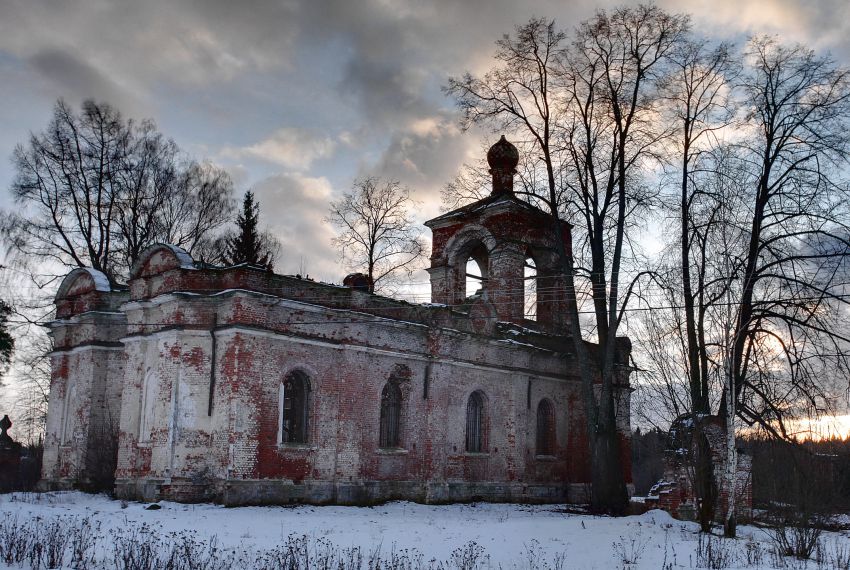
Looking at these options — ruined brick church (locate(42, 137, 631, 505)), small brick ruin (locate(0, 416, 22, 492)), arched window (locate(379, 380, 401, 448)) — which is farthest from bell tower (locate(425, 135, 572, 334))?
small brick ruin (locate(0, 416, 22, 492))

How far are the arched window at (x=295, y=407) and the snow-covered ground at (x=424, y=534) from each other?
194cm

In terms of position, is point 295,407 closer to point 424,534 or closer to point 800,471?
point 424,534

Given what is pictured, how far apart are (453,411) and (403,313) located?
341cm

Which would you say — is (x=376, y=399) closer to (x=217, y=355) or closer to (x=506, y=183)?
(x=217, y=355)

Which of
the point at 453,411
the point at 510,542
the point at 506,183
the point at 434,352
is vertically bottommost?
the point at 510,542

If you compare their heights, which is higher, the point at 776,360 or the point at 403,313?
the point at 403,313

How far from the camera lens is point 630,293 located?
70.6ft

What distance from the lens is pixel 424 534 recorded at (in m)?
15.6

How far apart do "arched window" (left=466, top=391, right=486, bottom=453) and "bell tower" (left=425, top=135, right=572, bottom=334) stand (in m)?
2.67

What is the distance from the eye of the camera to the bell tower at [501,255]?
26.0m

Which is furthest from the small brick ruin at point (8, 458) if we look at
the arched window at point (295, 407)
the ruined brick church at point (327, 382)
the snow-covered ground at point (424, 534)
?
the arched window at point (295, 407)

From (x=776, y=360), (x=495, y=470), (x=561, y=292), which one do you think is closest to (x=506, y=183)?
(x=561, y=292)

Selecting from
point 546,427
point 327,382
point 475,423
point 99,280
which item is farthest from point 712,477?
point 99,280

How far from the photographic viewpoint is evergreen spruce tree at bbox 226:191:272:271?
39.7 m
